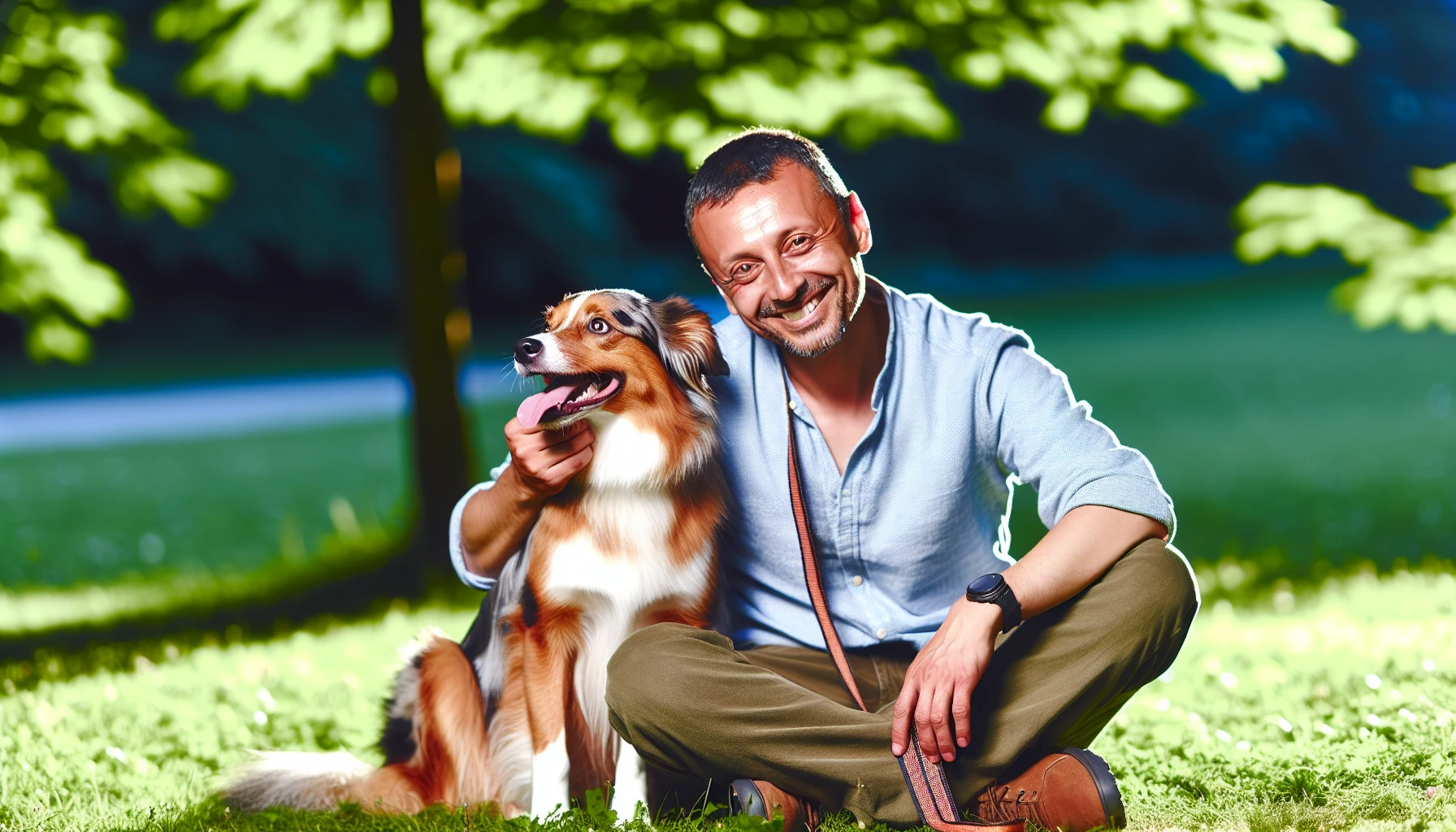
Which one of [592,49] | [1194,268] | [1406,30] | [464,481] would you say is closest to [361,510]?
[464,481]

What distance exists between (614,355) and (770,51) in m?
3.82

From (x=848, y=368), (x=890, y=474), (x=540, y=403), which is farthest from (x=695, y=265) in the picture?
(x=540, y=403)

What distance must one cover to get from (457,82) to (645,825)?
4.76 m

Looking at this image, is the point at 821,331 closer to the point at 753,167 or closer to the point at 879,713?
the point at 753,167

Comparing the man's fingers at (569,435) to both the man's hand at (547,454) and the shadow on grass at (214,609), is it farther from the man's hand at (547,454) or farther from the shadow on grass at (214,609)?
the shadow on grass at (214,609)

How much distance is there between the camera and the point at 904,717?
2.49 metres

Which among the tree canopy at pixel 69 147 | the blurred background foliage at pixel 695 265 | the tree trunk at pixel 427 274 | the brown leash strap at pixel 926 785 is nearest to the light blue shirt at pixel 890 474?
the brown leash strap at pixel 926 785

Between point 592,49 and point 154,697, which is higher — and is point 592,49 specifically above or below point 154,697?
above

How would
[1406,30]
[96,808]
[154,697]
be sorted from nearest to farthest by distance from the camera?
[96,808]
[154,697]
[1406,30]

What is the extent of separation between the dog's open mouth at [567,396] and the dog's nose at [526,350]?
9 centimetres

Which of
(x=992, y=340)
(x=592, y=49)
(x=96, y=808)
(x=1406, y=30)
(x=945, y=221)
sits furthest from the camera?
(x=945, y=221)

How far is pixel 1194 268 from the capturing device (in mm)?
24875

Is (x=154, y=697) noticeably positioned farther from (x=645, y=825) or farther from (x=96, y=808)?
(x=645, y=825)

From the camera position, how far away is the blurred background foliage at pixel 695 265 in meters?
6.08
